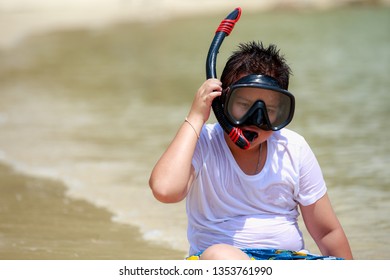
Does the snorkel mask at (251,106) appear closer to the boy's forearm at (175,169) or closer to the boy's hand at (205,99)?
the boy's hand at (205,99)

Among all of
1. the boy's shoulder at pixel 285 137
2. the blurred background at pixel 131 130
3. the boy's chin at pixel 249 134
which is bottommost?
the boy's chin at pixel 249 134

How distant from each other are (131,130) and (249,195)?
505 centimetres

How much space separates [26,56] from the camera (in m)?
17.0

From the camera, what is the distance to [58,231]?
15.5 ft

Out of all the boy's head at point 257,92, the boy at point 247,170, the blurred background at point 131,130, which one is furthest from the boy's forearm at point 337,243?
the blurred background at point 131,130

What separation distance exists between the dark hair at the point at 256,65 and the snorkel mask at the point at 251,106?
0.15ft

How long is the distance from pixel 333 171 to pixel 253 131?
3.23 meters

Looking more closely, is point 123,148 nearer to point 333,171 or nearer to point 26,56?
point 333,171

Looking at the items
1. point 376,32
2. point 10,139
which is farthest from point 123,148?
point 376,32

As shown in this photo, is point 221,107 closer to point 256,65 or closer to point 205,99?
point 205,99

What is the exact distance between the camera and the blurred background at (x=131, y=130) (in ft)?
15.5

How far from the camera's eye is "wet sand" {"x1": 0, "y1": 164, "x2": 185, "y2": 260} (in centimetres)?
429

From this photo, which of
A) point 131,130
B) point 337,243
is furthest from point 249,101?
point 131,130

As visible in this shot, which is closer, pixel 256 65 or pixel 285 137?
pixel 256 65
